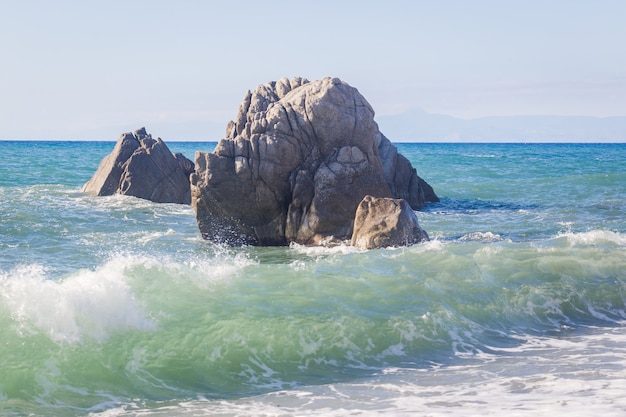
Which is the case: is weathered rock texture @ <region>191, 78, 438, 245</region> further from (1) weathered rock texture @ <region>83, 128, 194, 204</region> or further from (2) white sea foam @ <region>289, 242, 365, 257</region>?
(1) weathered rock texture @ <region>83, 128, 194, 204</region>

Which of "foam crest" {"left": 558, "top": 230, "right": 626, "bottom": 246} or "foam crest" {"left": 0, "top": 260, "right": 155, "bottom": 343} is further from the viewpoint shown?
"foam crest" {"left": 558, "top": 230, "right": 626, "bottom": 246}

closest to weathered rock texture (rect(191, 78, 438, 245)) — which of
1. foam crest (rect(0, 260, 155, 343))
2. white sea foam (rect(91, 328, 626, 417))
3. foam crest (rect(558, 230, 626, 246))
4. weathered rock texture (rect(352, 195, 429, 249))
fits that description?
weathered rock texture (rect(352, 195, 429, 249))

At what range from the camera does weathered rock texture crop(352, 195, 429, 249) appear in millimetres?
16594

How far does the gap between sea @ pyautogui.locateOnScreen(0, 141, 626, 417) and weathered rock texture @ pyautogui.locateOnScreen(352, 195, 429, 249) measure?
623mm

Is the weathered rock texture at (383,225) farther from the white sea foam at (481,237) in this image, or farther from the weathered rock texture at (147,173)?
the weathered rock texture at (147,173)

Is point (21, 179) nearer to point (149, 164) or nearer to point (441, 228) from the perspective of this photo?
point (149, 164)

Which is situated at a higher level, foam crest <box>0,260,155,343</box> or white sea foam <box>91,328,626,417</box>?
foam crest <box>0,260,155,343</box>

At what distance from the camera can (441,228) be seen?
68.2ft

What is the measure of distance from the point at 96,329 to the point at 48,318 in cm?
64

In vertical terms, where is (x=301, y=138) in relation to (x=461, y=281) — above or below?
above

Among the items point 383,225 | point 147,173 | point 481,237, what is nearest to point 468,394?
point 383,225

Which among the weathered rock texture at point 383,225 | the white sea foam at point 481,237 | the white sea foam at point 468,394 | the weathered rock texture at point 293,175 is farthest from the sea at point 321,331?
the white sea foam at point 481,237

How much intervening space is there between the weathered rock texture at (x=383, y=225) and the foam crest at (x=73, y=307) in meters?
6.43

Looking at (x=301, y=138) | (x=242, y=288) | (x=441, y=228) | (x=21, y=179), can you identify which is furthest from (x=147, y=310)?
(x=21, y=179)
